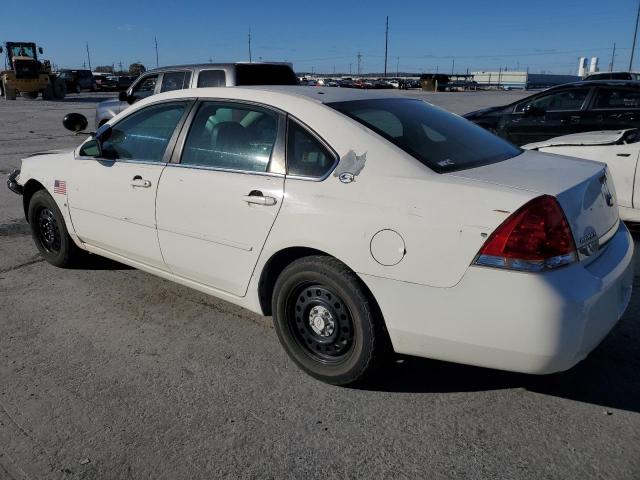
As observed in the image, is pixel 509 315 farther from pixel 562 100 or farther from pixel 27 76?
pixel 27 76

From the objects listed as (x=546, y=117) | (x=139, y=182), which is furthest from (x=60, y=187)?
(x=546, y=117)

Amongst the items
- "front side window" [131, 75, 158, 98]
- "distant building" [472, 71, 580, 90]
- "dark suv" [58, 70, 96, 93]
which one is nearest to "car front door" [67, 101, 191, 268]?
"front side window" [131, 75, 158, 98]

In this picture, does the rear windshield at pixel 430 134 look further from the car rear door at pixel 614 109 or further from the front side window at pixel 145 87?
the front side window at pixel 145 87

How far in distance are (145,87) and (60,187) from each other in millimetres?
7079

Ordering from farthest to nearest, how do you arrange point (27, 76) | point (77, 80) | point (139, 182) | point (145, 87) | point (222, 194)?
point (77, 80), point (27, 76), point (145, 87), point (139, 182), point (222, 194)

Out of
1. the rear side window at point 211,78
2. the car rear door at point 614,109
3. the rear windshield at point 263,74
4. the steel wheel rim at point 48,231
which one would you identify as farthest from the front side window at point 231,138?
the car rear door at point 614,109

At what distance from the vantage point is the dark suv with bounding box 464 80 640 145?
7.64 m

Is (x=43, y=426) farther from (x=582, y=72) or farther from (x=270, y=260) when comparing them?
A: (x=582, y=72)

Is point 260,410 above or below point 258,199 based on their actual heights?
below

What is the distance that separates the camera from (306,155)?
120 inches

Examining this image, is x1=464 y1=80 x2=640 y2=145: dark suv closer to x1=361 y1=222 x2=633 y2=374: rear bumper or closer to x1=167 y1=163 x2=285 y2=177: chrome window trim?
x1=361 y1=222 x2=633 y2=374: rear bumper

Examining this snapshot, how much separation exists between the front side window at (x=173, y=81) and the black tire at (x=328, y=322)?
289 inches

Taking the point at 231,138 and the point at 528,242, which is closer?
the point at 528,242

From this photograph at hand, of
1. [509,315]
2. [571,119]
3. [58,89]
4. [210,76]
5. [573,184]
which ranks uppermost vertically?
[210,76]
